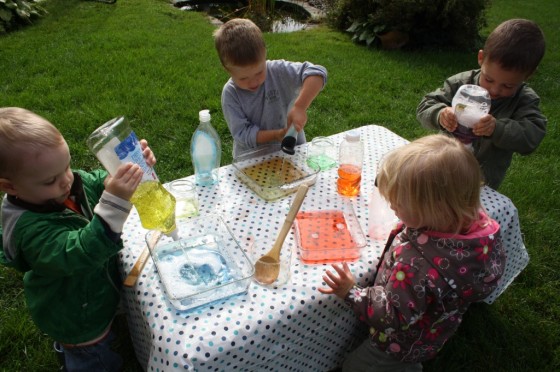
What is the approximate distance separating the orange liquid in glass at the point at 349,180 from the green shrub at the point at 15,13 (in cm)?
657

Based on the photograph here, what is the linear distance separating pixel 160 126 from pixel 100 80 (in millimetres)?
1425

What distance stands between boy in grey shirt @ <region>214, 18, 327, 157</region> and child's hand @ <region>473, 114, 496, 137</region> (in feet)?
2.78

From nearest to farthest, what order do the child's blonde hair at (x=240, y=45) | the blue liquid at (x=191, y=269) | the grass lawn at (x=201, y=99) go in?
the blue liquid at (x=191, y=269), the child's blonde hair at (x=240, y=45), the grass lawn at (x=201, y=99)

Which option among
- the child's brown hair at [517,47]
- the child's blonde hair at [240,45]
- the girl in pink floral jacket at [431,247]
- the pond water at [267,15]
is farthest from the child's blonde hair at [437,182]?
the pond water at [267,15]

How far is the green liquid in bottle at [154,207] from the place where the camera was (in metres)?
1.46

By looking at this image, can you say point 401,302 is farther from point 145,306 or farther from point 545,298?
point 545,298

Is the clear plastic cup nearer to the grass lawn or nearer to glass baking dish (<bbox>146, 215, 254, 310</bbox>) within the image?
glass baking dish (<bbox>146, 215, 254, 310</bbox>)

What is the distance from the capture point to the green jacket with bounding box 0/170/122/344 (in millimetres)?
1313

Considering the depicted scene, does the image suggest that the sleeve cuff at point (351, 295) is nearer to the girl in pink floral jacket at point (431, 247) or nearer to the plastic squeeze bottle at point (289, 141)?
the girl in pink floral jacket at point (431, 247)

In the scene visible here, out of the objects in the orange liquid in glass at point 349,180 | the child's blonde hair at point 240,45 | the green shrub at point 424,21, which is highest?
the child's blonde hair at point 240,45

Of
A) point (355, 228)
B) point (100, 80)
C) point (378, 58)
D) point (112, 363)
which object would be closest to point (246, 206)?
point (355, 228)

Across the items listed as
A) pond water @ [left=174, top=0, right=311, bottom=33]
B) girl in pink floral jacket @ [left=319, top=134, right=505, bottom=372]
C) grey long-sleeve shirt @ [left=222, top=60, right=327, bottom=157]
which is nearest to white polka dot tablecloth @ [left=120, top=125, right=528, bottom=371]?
girl in pink floral jacket @ [left=319, top=134, right=505, bottom=372]

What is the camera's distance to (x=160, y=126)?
406cm

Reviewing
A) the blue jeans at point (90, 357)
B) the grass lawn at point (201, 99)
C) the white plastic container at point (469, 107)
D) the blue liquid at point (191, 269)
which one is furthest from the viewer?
the grass lawn at point (201, 99)
